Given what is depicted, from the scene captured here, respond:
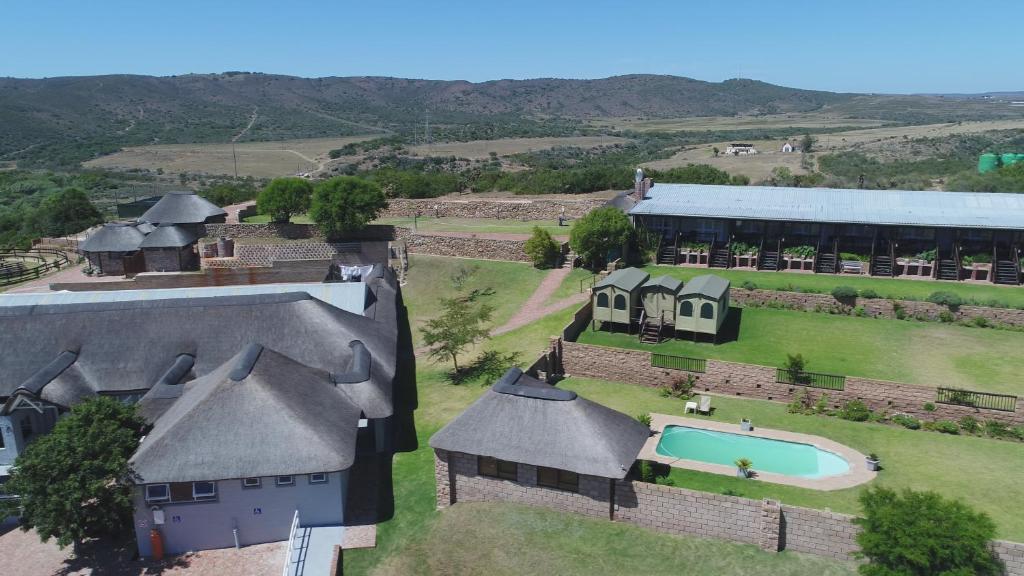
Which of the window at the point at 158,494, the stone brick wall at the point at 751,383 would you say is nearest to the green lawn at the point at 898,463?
the stone brick wall at the point at 751,383

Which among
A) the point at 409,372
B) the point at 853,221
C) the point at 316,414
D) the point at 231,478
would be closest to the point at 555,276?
the point at 409,372

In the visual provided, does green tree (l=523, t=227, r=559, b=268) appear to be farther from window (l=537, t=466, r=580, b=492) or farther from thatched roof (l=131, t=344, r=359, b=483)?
window (l=537, t=466, r=580, b=492)

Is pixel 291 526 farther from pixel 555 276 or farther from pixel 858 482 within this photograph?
pixel 555 276

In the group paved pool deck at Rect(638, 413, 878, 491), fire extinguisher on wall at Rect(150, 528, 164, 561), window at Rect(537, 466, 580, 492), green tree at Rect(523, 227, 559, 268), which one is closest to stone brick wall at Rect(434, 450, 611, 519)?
window at Rect(537, 466, 580, 492)

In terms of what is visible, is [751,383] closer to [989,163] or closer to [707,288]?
[707,288]

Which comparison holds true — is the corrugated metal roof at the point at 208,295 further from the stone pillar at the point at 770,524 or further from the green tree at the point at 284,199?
the green tree at the point at 284,199

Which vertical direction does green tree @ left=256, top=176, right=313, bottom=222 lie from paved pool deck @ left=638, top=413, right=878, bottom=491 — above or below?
above
